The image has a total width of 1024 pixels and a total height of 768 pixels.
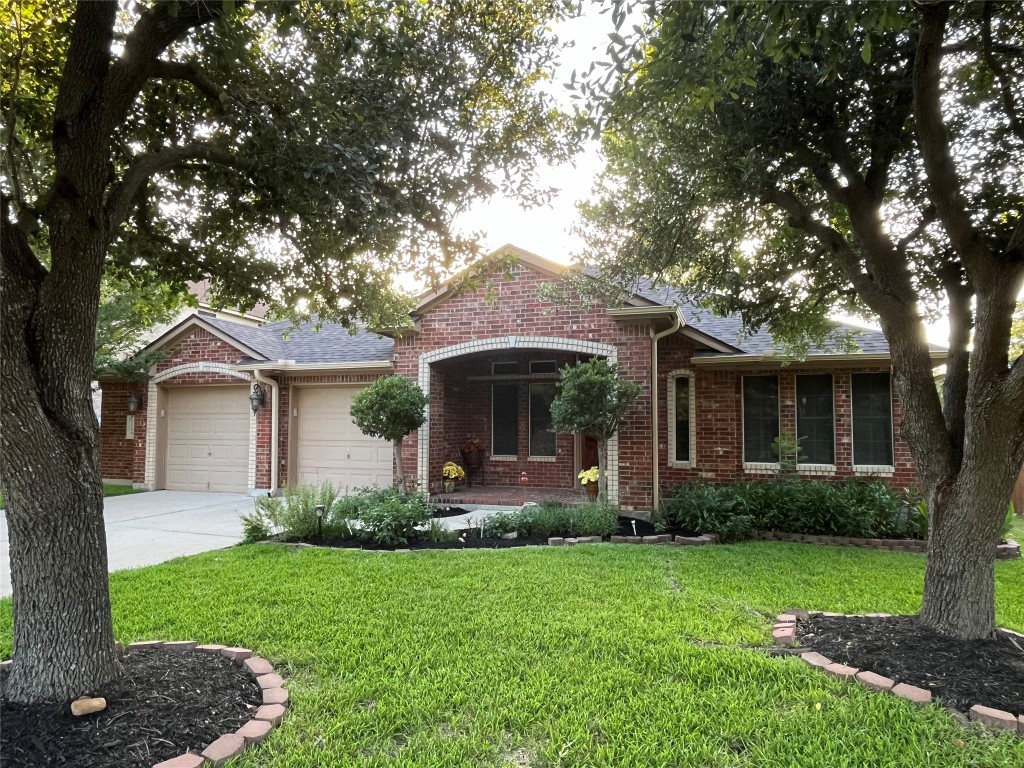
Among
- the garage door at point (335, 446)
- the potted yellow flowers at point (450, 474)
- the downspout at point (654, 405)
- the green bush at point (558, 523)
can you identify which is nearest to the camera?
the green bush at point (558, 523)

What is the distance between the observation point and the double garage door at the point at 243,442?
1234 cm

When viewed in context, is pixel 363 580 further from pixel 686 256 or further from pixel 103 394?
pixel 103 394

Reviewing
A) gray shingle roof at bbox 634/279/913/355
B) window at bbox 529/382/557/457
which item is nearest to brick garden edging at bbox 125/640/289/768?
gray shingle roof at bbox 634/279/913/355

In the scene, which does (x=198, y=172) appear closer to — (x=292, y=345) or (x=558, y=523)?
(x=558, y=523)

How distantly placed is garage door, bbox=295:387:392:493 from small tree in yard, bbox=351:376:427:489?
2.20m

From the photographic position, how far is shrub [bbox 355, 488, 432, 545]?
301 inches

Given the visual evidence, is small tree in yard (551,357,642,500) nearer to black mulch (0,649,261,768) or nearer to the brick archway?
the brick archway

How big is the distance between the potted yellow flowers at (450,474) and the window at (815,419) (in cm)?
640

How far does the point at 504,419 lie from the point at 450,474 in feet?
6.44

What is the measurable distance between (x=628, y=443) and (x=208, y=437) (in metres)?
9.38

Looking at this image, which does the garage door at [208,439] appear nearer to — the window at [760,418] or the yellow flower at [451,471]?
the yellow flower at [451,471]

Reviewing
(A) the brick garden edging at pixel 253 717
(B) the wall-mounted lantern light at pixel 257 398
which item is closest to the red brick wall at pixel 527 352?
(B) the wall-mounted lantern light at pixel 257 398

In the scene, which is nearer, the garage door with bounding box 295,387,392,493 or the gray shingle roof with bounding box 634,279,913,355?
the gray shingle roof with bounding box 634,279,913,355

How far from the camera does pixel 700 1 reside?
2.98 meters
